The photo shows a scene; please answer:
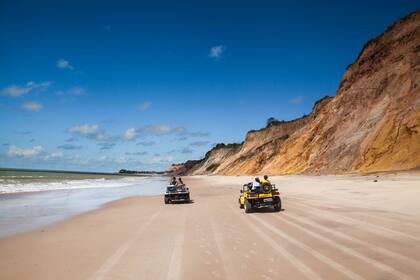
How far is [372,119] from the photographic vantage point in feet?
150

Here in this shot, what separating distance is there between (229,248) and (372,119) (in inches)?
1641

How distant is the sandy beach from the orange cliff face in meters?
25.4

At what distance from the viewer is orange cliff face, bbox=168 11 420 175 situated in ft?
125

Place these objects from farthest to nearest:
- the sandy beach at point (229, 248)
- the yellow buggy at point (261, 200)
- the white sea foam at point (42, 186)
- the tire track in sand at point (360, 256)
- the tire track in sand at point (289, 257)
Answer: the white sea foam at point (42, 186) → the yellow buggy at point (261, 200) → the sandy beach at point (229, 248) → the tire track in sand at point (289, 257) → the tire track in sand at point (360, 256)

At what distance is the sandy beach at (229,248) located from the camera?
6898 mm

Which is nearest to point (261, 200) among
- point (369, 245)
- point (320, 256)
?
point (369, 245)

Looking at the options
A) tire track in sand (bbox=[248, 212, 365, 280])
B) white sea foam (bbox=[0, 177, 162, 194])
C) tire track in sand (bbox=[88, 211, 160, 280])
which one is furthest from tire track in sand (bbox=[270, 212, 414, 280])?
white sea foam (bbox=[0, 177, 162, 194])

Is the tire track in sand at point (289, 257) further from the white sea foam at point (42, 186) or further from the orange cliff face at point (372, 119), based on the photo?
the white sea foam at point (42, 186)

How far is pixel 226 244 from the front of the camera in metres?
9.41

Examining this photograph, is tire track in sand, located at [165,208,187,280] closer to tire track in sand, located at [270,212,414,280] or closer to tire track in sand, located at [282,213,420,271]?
tire track in sand, located at [270,212,414,280]

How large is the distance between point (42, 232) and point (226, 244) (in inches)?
264

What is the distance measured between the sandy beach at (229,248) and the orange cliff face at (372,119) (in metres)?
25.4

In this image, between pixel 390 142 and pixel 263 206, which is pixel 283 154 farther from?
pixel 263 206

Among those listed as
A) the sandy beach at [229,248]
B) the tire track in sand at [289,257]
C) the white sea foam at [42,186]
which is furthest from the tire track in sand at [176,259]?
the white sea foam at [42,186]
